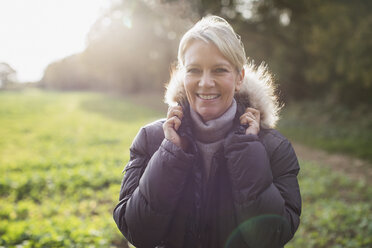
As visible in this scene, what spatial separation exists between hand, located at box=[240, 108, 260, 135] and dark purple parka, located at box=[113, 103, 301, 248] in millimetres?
55

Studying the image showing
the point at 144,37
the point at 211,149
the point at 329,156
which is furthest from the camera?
Result: the point at 144,37

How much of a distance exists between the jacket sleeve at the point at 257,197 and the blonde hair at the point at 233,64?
16.2 inches

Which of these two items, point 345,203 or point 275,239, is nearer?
point 275,239

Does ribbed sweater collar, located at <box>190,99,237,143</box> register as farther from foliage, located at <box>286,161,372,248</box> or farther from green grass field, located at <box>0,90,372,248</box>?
foliage, located at <box>286,161,372,248</box>

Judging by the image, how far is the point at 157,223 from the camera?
A: 1.87 m

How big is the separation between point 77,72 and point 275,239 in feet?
328

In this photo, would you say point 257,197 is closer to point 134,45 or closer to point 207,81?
point 207,81

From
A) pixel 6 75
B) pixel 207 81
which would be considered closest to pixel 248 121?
pixel 207 81

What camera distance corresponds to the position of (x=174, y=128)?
2029 millimetres

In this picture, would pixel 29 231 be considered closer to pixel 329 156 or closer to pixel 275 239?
pixel 275 239

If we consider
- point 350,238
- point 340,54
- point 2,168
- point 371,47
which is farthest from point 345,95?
point 2,168

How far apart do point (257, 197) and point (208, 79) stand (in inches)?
Result: 32.4

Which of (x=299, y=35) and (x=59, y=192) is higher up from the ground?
(x=299, y=35)

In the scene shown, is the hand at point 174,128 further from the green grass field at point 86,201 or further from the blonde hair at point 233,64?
the green grass field at point 86,201
